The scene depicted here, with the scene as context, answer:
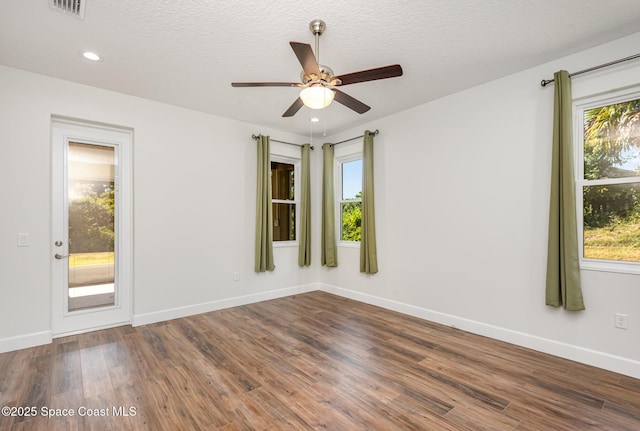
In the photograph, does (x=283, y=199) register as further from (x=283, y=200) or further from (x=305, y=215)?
(x=305, y=215)

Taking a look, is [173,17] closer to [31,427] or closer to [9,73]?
[9,73]

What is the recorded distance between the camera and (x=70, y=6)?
7.07ft

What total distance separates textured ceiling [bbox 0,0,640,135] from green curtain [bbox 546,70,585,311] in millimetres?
525

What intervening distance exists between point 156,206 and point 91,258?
93cm

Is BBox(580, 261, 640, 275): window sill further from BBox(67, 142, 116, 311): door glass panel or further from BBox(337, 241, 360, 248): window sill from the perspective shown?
BBox(67, 142, 116, 311): door glass panel

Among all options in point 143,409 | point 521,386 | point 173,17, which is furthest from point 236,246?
point 521,386

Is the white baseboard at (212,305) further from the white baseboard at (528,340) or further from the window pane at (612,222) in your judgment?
the window pane at (612,222)

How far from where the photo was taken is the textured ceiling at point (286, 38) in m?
2.17

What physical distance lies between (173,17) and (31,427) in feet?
9.72

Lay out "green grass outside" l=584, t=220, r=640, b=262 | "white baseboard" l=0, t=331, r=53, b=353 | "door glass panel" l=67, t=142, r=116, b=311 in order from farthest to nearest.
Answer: "door glass panel" l=67, t=142, r=116, b=311 → "white baseboard" l=0, t=331, r=53, b=353 → "green grass outside" l=584, t=220, r=640, b=262

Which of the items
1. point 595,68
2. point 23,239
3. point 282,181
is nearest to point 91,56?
point 23,239

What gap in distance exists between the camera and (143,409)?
6.81ft

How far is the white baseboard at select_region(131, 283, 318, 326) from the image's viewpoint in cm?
377

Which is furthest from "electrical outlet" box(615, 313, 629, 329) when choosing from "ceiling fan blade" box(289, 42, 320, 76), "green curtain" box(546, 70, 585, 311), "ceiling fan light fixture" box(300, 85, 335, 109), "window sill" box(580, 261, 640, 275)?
"ceiling fan blade" box(289, 42, 320, 76)
